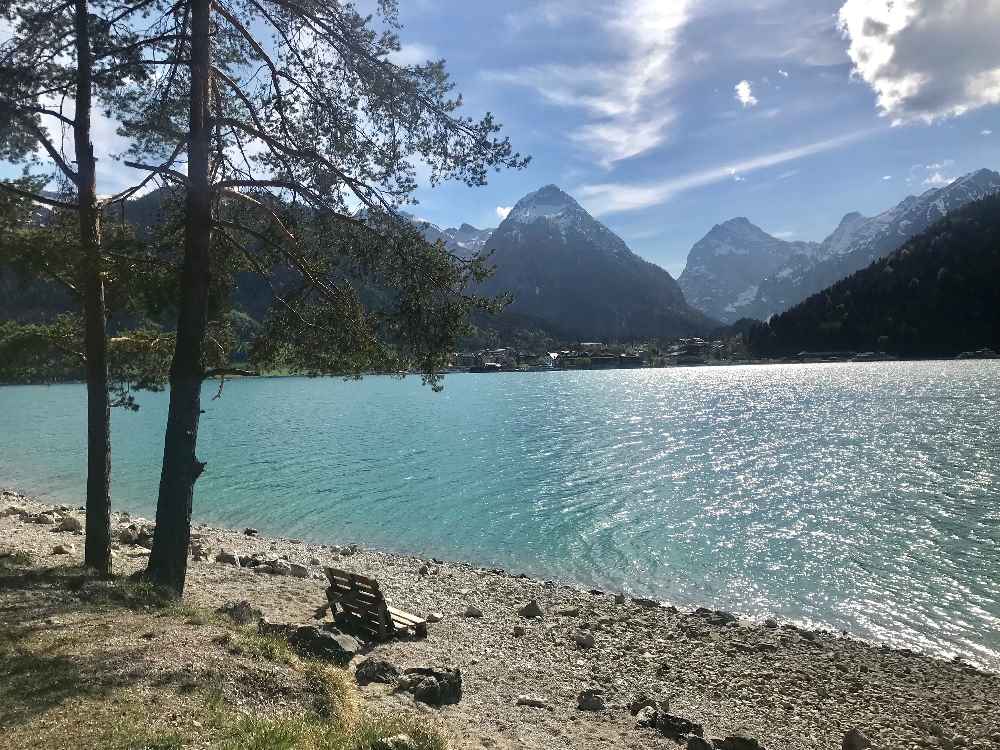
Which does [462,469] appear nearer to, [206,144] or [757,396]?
[206,144]

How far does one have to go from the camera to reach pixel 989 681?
47.2 ft

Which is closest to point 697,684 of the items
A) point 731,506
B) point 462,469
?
point 731,506

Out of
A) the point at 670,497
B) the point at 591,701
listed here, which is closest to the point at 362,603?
the point at 591,701

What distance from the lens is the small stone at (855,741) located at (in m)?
10.5

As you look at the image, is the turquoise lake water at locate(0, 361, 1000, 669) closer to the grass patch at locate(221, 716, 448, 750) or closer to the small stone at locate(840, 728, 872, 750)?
the small stone at locate(840, 728, 872, 750)

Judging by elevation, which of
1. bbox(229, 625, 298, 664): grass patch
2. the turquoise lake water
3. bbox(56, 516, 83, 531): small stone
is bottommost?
the turquoise lake water

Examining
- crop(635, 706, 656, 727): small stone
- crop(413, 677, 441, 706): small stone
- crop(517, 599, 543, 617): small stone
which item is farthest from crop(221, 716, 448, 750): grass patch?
crop(517, 599, 543, 617): small stone

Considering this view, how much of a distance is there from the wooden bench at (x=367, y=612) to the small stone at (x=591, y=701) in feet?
15.9

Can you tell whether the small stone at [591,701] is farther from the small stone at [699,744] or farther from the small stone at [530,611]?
the small stone at [530,611]

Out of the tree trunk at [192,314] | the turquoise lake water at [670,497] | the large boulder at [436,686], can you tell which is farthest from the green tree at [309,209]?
the turquoise lake water at [670,497]

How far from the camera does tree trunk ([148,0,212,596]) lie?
11.6 metres

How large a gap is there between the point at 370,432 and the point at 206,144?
63525 mm

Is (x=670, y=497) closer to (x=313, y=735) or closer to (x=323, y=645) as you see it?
(x=323, y=645)

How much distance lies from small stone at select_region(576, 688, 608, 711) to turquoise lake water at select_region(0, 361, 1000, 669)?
33.0 ft
